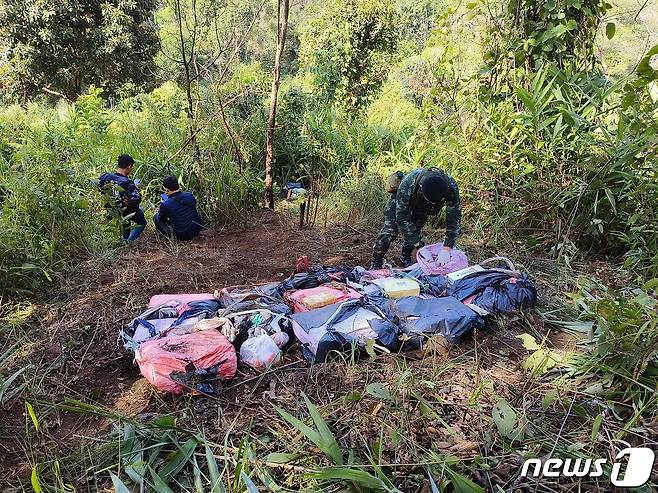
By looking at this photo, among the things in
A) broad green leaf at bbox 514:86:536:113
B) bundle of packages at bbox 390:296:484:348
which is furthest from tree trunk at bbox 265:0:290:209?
bundle of packages at bbox 390:296:484:348

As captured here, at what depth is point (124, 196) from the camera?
4426 mm

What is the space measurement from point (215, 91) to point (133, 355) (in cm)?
349

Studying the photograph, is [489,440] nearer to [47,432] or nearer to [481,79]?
[47,432]

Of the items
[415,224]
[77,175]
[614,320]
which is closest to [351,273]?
[415,224]

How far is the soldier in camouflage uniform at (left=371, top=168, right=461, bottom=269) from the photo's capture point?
135 inches

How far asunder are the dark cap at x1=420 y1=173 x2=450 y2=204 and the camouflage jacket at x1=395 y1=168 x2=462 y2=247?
2.9 inches

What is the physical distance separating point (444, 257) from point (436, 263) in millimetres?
82

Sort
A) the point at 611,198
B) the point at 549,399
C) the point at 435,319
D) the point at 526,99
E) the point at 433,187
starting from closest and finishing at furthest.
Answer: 1. the point at 549,399
2. the point at 435,319
3. the point at 433,187
4. the point at 611,198
5. the point at 526,99

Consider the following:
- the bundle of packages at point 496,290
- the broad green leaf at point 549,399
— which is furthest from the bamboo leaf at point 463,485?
the bundle of packages at point 496,290

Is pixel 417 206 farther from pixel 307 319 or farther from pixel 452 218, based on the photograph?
pixel 307 319

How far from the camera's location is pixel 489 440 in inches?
72.9

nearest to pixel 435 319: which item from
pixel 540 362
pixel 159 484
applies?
pixel 540 362

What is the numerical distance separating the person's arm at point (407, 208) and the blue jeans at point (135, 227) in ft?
8.30

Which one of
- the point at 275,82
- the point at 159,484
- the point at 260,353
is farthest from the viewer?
the point at 275,82
